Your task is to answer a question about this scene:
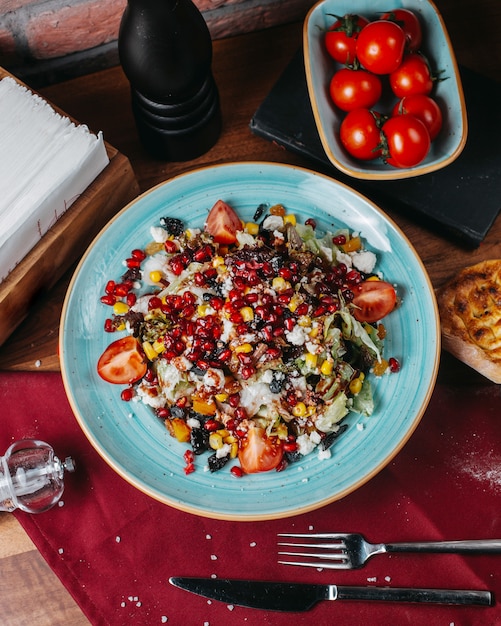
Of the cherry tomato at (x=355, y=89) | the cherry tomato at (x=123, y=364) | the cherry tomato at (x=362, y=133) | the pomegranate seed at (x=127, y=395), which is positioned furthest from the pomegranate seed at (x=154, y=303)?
the cherry tomato at (x=355, y=89)

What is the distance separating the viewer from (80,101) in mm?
3039

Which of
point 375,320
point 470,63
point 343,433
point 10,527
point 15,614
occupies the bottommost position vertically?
point 15,614

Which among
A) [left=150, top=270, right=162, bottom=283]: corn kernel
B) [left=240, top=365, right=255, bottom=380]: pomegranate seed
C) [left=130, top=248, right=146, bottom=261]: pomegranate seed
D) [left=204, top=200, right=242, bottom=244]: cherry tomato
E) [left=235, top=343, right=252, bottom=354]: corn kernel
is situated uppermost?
[left=204, top=200, right=242, bottom=244]: cherry tomato

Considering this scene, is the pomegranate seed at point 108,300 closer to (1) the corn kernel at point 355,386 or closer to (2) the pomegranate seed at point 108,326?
(2) the pomegranate seed at point 108,326

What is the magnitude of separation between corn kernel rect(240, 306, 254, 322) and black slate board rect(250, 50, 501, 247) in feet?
2.34

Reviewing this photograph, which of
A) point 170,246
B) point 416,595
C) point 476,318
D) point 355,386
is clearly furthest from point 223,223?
point 416,595

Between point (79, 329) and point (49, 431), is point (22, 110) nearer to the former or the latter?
point (79, 329)

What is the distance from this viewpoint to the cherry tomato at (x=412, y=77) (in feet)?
8.86

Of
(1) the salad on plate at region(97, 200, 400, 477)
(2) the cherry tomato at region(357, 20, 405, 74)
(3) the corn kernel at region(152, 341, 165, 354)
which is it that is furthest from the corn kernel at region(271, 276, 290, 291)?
(2) the cherry tomato at region(357, 20, 405, 74)

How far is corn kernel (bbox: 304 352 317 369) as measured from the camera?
2.48m

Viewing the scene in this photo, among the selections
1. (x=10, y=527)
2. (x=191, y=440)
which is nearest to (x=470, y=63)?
(x=191, y=440)

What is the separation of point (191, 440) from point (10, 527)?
29.6 inches

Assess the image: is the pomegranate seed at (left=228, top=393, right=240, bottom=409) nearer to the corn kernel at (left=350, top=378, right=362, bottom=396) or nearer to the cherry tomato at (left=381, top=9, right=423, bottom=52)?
the corn kernel at (left=350, top=378, right=362, bottom=396)

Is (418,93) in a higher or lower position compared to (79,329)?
higher
